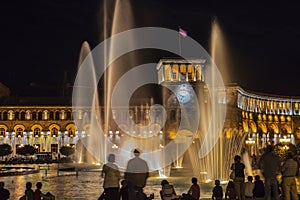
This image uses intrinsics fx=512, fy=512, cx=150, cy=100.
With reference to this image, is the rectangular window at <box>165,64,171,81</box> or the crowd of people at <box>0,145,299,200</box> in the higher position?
the rectangular window at <box>165,64,171,81</box>

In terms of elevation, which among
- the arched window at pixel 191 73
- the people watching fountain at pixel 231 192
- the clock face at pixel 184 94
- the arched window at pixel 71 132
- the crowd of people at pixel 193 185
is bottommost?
the people watching fountain at pixel 231 192

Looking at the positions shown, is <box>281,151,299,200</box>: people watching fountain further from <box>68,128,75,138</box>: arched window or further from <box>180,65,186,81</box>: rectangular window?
<box>180,65,186,81</box>: rectangular window

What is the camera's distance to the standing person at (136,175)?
11648mm

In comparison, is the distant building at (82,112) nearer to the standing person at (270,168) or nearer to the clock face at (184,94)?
the clock face at (184,94)

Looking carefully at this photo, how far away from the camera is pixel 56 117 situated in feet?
299

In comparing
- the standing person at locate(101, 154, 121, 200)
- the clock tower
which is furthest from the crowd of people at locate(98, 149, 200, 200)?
the clock tower

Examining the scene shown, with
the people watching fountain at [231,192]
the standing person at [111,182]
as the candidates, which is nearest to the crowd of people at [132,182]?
the standing person at [111,182]

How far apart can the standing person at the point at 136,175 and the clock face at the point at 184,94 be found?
261 ft

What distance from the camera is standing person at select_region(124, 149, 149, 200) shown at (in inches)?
459

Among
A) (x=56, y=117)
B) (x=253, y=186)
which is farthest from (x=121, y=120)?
(x=253, y=186)

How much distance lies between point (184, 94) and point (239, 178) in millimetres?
78106

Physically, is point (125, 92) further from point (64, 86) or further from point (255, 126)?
point (255, 126)

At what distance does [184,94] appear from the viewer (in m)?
92.1

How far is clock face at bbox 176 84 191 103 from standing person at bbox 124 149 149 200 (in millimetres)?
79675
